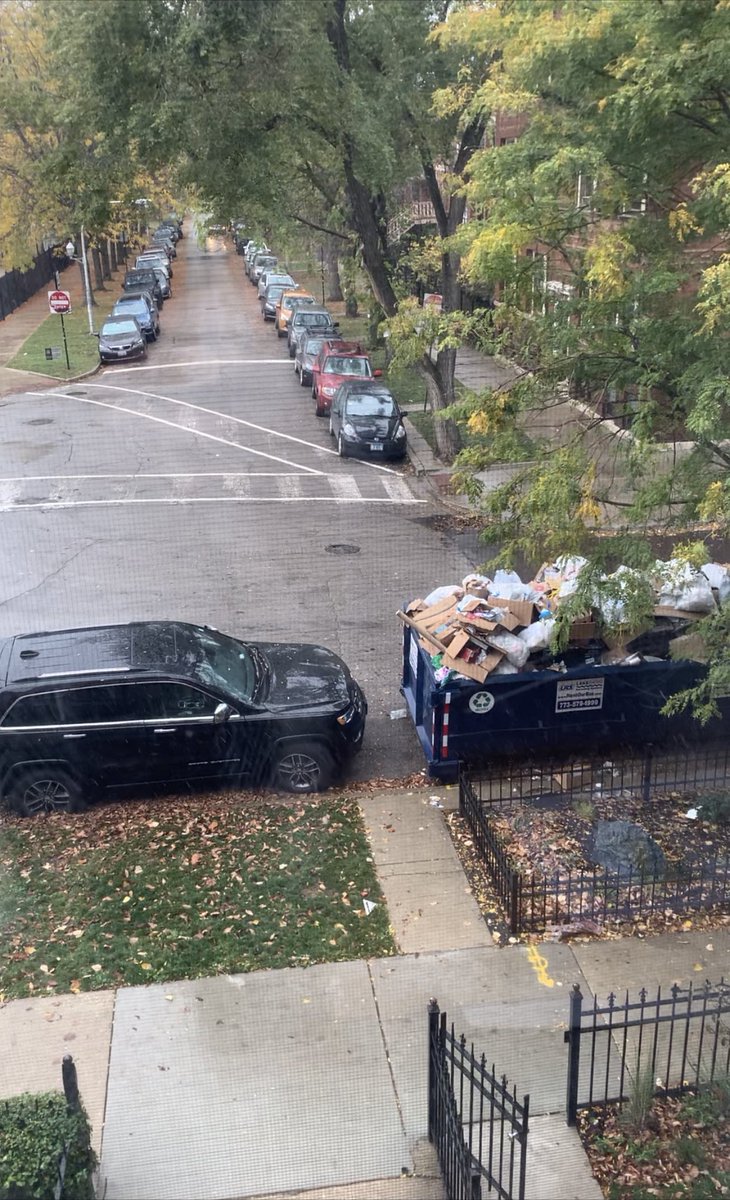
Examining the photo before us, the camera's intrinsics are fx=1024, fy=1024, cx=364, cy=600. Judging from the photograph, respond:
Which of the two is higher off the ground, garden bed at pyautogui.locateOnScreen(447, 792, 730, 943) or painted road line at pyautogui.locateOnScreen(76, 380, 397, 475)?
painted road line at pyautogui.locateOnScreen(76, 380, 397, 475)

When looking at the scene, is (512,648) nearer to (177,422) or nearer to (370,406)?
(370,406)

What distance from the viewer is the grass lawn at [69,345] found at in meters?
28.2

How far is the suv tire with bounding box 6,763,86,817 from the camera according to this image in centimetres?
812

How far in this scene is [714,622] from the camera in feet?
23.3

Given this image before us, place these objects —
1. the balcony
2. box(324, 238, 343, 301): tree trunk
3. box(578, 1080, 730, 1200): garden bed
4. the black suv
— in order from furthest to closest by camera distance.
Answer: box(324, 238, 343, 301): tree trunk, the balcony, the black suv, box(578, 1080, 730, 1200): garden bed

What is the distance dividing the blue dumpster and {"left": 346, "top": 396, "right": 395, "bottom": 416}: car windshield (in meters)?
11.9

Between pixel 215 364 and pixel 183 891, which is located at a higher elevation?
pixel 215 364

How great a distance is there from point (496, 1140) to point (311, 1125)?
37.0 inches

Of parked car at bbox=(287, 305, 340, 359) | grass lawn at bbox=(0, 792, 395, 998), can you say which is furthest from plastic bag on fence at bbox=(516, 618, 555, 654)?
parked car at bbox=(287, 305, 340, 359)

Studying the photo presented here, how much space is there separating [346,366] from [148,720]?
1671cm

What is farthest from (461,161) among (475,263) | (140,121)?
(475,263)

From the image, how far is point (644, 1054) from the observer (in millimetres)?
5645

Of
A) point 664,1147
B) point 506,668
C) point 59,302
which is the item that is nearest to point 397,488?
point 506,668

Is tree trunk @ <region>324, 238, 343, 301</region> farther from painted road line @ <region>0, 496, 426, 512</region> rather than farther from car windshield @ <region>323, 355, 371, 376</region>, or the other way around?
painted road line @ <region>0, 496, 426, 512</region>
